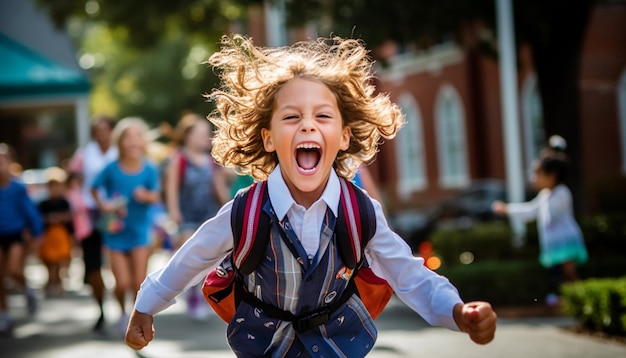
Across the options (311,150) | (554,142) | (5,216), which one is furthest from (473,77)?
(311,150)

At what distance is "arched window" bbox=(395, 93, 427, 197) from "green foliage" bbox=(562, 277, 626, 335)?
82.9ft

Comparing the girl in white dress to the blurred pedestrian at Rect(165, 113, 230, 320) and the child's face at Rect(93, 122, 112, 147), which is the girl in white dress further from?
the child's face at Rect(93, 122, 112, 147)

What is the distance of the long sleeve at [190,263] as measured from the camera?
4.10 meters

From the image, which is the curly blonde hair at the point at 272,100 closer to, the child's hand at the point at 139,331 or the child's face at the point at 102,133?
the child's hand at the point at 139,331

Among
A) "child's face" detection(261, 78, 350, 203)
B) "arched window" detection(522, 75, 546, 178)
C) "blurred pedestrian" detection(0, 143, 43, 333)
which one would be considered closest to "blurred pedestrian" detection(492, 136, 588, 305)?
"blurred pedestrian" detection(0, 143, 43, 333)

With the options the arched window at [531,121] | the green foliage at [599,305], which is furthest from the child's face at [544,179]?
the arched window at [531,121]

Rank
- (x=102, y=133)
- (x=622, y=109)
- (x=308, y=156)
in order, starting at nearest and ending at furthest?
(x=308, y=156) → (x=102, y=133) → (x=622, y=109)

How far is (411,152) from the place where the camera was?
119 feet

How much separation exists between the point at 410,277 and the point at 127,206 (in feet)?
21.1

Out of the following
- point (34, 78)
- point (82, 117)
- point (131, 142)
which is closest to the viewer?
point (131, 142)

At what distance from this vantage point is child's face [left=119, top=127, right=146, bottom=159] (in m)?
9.91

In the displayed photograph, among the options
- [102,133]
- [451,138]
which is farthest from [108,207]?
[451,138]

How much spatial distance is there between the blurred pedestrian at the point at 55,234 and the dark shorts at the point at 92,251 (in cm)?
506

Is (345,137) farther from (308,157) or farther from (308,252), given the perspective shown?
(308,252)
